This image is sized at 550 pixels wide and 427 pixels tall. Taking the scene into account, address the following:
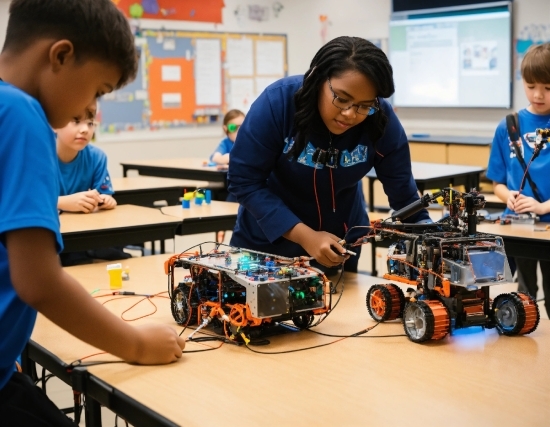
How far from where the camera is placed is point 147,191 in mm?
4449

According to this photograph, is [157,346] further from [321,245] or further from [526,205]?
[526,205]

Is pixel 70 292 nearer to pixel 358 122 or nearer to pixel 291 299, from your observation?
pixel 291 299

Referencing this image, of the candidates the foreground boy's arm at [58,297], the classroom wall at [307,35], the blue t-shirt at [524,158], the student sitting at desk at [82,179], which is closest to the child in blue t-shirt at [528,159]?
the blue t-shirt at [524,158]

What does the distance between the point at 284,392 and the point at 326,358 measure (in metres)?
0.21

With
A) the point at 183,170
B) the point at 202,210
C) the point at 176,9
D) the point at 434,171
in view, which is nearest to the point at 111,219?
the point at 202,210

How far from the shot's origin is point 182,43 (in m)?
8.05

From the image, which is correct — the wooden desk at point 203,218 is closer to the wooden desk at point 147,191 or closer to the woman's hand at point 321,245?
the wooden desk at point 147,191

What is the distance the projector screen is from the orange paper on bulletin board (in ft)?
7.05

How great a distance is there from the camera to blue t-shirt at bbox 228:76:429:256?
6.43 feet

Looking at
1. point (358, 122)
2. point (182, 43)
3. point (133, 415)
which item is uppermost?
point (182, 43)

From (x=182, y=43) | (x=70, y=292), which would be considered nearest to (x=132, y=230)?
(x=70, y=292)

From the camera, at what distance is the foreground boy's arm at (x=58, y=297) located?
0.97 meters

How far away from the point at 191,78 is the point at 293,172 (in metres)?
6.38

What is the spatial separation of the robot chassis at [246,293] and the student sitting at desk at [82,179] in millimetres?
1537
